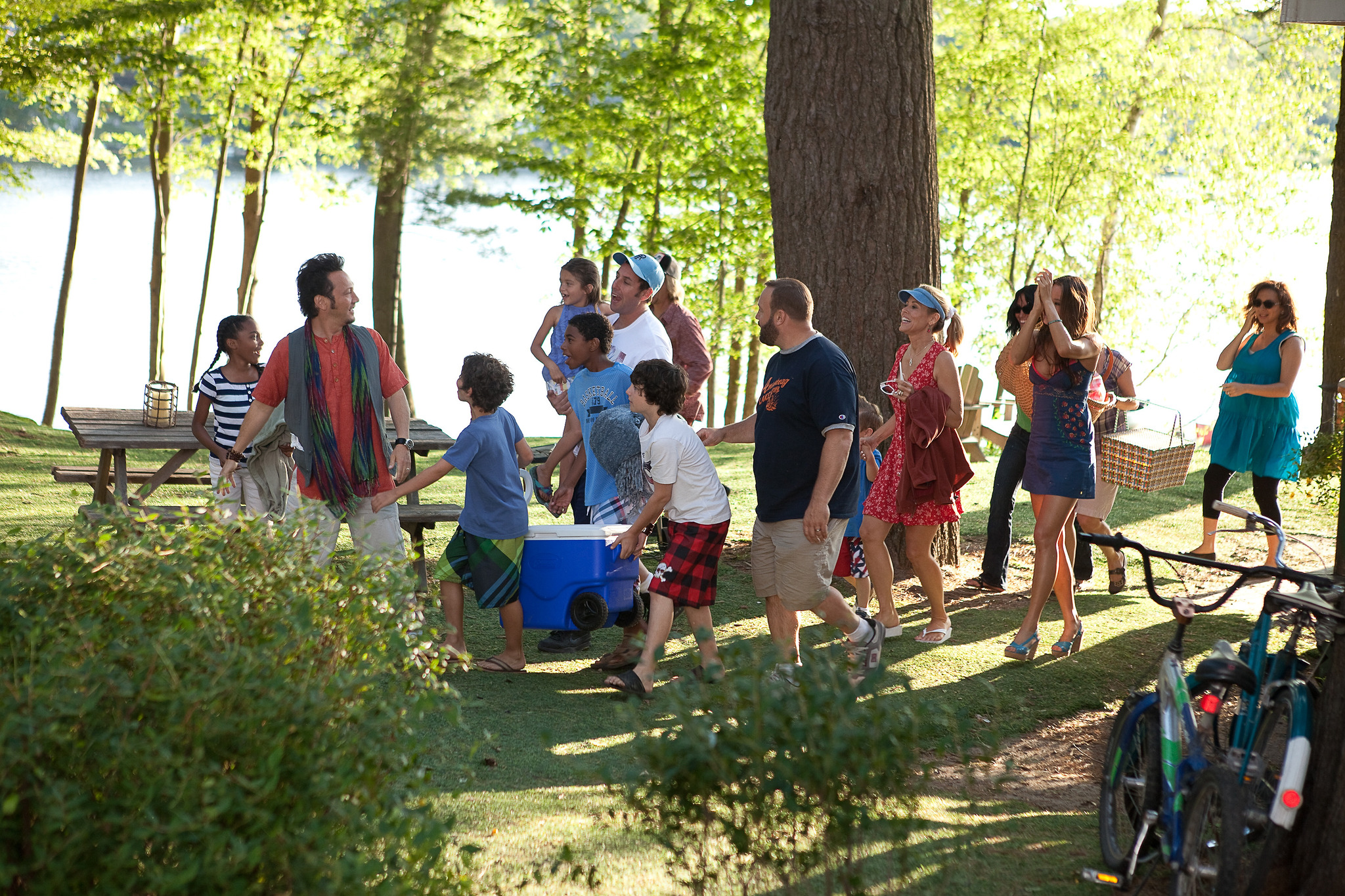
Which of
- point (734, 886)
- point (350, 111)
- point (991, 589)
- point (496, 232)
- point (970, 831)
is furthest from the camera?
point (496, 232)

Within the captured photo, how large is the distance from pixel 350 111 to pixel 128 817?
16.1 m

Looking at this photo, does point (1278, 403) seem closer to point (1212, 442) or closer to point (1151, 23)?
point (1212, 442)

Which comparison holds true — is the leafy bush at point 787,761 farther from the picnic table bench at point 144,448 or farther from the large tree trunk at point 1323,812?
the picnic table bench at point 144,448

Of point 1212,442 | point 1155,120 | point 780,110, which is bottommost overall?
point 1212,442

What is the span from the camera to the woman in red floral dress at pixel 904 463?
6023 millimetres

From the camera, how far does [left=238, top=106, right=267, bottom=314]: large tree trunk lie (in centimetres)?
1766

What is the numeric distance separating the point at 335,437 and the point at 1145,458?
4.52 metres

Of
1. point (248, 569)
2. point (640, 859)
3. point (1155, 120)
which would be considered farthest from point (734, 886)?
point (1155, 120)

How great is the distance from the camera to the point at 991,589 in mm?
7523

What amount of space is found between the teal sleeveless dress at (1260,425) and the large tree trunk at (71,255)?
14987mm

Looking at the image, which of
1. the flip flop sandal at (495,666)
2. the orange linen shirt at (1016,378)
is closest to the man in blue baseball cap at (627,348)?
the flip flop sandal at (495,666)

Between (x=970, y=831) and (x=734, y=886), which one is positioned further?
(x=970, y=831)

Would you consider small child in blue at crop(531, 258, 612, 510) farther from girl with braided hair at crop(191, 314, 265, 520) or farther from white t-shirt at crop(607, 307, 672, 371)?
girl with braided hair at crop(191, 314, 265, 520)

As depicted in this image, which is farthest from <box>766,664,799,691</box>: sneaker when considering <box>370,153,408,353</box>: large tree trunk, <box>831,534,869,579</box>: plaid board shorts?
<box>370,153,408,353</box>: large tree trunk
